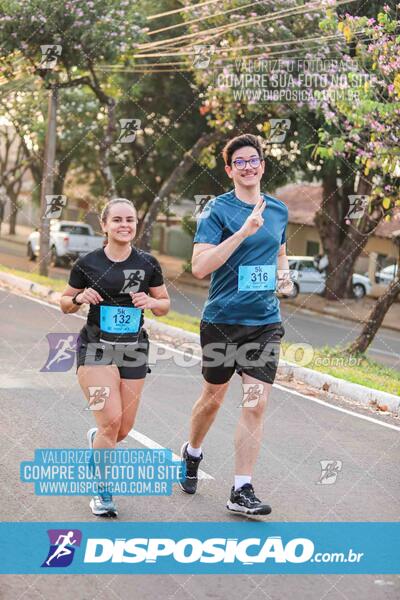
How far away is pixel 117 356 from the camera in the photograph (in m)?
6.26

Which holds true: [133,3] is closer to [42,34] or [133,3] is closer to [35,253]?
[42,34]

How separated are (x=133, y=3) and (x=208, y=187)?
13.0 metres

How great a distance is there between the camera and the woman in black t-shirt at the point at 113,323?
621 cm

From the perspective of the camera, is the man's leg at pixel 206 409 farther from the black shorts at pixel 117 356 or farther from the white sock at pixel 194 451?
the black shorts at pixel 117 356

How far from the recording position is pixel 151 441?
27.2 ft

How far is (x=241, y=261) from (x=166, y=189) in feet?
69.6

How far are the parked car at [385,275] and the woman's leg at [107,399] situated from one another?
107 feet

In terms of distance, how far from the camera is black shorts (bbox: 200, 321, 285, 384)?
6395mm

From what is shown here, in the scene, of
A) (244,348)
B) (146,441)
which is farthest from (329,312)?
(244,348)

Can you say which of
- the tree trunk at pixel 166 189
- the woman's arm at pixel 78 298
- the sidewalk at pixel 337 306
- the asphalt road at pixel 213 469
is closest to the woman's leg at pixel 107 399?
the woman's arm at pixel 78 298

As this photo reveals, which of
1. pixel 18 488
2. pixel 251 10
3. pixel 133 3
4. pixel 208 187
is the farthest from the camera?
pixel 208 187

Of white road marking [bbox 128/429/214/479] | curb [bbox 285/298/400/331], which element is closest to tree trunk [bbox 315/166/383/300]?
curb [bbox 285/298/400/331]

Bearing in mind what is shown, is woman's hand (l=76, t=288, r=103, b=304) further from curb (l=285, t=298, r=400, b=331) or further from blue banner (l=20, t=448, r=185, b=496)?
curb (l=285, t=298, r=400, b=331)
